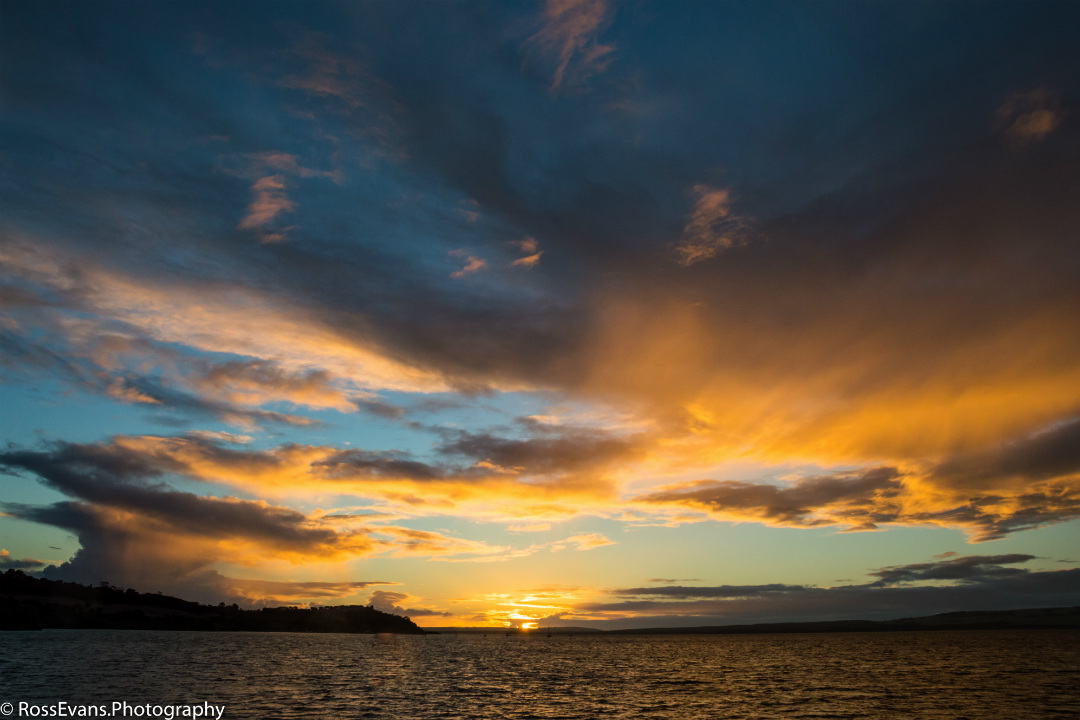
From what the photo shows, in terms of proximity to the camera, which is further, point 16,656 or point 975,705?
point 16,656

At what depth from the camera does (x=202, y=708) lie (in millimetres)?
65250

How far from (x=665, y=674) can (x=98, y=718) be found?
106 m

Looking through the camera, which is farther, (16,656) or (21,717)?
(16,656)

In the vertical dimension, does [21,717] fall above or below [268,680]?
above

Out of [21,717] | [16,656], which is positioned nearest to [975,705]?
[21,717]

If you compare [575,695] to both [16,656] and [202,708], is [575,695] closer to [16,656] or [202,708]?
[202,708]

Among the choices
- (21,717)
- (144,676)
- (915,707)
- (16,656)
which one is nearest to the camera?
(21,717)

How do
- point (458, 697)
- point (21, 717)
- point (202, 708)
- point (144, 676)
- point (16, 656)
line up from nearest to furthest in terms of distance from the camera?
point (21, 717)
point (202, 708)
point (458, 697)
point (144, 676)
point (16, 656)

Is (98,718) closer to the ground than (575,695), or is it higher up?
higher up

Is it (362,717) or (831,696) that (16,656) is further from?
(831,696)

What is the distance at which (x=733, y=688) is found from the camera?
330 feet

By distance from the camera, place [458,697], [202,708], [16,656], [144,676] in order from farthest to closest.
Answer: [16,656]
[144,676]
[458,697]
[202,708]

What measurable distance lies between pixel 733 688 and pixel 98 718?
283ft

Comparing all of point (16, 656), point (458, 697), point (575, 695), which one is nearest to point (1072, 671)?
point (575, 695)
